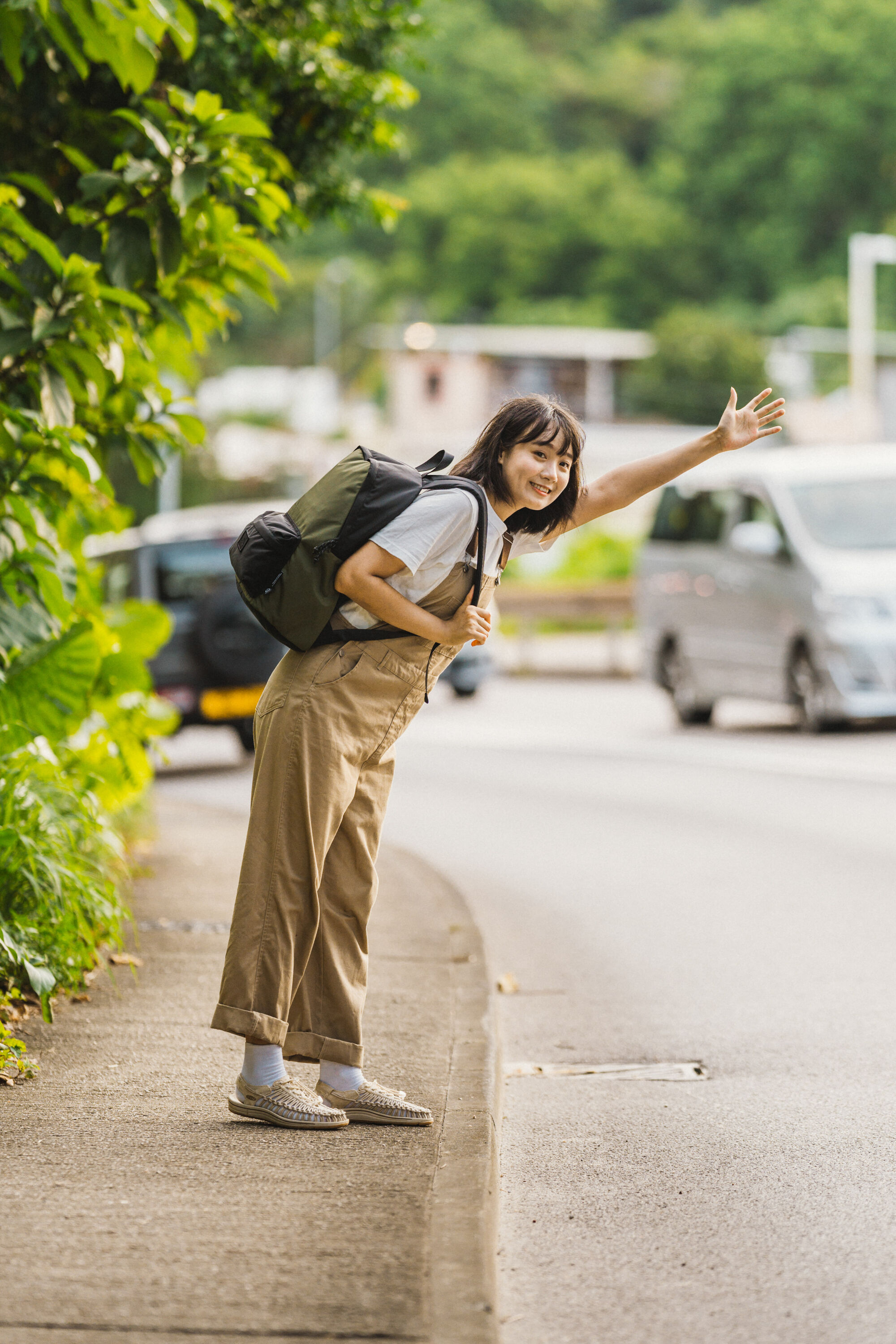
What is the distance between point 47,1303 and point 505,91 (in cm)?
8390

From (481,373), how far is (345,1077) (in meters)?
62.8

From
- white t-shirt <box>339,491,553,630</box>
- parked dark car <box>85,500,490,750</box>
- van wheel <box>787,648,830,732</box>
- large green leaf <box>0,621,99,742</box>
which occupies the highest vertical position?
white t-shirt <box>339,491,553,630</box>

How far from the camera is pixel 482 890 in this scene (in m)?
9.24

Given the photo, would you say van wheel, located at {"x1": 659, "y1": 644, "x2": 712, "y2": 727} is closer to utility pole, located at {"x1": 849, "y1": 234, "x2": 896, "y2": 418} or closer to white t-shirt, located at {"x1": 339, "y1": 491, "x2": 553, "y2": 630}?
white t-shirt, located at {"x1": 339, "y1": 491, "x2": 553, "y2": 630}

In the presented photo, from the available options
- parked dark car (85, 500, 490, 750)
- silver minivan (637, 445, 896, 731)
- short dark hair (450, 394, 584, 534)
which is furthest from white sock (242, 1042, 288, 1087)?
silver minivan (637, 445, 896, 731)

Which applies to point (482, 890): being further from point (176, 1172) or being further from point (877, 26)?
point (877, 26)

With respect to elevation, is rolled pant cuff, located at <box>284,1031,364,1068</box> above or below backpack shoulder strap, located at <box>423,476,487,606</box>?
below

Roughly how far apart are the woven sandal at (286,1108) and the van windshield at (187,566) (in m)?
11.4

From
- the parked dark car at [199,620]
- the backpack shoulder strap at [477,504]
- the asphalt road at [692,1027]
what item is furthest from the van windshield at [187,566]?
the backpack shoulder strap at [477,504]

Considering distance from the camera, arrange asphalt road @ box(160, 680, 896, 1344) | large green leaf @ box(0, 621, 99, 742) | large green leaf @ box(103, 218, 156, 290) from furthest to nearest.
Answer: large green leaf @ box(0, 621, 99, 742) → large green leaf @ box(103, 218, 156, 290) → asphalt road @ box(160, 680, 896, 1344)

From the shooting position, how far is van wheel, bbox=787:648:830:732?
49.6ft

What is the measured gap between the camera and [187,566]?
1595cm

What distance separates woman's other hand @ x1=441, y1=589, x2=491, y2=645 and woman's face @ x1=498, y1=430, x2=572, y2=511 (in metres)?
0.30

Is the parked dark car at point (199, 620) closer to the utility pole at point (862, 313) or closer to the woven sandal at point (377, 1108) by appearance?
the woven sandal at point (377, 1108)
